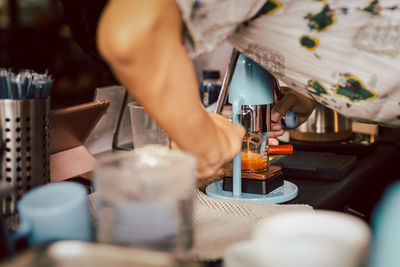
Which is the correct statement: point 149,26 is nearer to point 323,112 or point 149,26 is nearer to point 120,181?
point 120,181

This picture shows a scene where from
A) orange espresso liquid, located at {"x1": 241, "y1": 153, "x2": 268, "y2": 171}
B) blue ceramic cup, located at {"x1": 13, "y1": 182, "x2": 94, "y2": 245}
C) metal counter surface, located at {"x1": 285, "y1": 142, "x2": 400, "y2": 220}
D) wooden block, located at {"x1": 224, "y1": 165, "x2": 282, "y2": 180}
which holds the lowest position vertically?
metal counter surface, located at {"x1": 285, "y1": 142, "x2": 400, "y2": 220}

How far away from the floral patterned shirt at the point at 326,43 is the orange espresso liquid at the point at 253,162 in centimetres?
26

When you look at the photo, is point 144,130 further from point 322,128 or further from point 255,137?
point 322,128

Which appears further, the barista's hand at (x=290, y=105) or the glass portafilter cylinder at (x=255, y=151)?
the barista's hand at (x=290, y=105)

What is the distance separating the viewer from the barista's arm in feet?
1.92

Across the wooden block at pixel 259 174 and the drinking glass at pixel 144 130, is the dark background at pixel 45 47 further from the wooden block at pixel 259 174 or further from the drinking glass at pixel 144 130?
the wooden block at pixel 259 174

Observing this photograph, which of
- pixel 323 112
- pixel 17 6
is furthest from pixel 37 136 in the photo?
pixel 17 6

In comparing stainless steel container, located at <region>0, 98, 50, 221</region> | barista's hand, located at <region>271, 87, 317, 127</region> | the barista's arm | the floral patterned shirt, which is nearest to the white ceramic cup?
the barista's arm

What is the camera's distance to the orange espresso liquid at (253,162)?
3.75 feet

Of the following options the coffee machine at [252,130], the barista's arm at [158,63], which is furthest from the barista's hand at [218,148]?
the coffee machine at [252,130]

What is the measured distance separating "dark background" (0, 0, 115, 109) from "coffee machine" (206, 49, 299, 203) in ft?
9.53

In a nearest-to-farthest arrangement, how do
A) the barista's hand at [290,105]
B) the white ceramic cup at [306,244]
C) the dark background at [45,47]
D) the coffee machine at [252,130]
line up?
the white ceramic cup at [306,244] < the coffee machine at [252,130] < the barista's hand at [290,105] < the dark background at [45,47]

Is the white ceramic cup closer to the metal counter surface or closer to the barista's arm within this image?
the barista's arm

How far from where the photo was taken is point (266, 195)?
1.09 m
